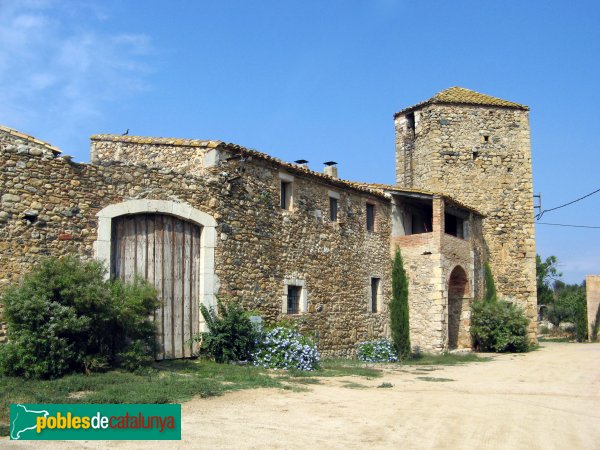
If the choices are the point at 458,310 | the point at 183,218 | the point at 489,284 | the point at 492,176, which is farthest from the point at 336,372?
the point at 492,176

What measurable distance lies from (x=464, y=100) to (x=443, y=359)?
39.1 ft

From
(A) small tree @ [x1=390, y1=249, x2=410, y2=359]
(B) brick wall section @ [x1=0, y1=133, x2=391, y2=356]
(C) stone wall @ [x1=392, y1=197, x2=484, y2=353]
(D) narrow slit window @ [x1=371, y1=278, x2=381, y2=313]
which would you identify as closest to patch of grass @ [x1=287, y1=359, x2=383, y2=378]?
(B) brick wall section @ [x1=0, y1=133, x2=391, y2=356]

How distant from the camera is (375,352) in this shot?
59.6 ft

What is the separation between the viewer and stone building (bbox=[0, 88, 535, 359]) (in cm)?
1142

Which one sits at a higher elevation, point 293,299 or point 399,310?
point 293,299

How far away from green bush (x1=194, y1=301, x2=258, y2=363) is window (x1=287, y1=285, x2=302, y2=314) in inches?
106

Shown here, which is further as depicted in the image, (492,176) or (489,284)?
(492,176)

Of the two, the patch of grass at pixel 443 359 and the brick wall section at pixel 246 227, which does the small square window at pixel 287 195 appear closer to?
the brick wall section at pixel 246 227

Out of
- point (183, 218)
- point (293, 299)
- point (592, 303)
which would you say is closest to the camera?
point (183, 218)

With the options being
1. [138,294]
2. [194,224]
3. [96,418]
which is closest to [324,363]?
[194,224]

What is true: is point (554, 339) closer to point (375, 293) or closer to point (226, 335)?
point (375, 293)

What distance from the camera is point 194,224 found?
527 inches

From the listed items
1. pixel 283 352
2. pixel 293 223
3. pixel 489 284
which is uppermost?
pixel 293 223

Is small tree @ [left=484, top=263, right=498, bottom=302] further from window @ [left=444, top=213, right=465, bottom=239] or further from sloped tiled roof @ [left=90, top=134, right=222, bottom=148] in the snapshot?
sloped tiled roof @ [left=90, top=134, right=222, bottom=148]
